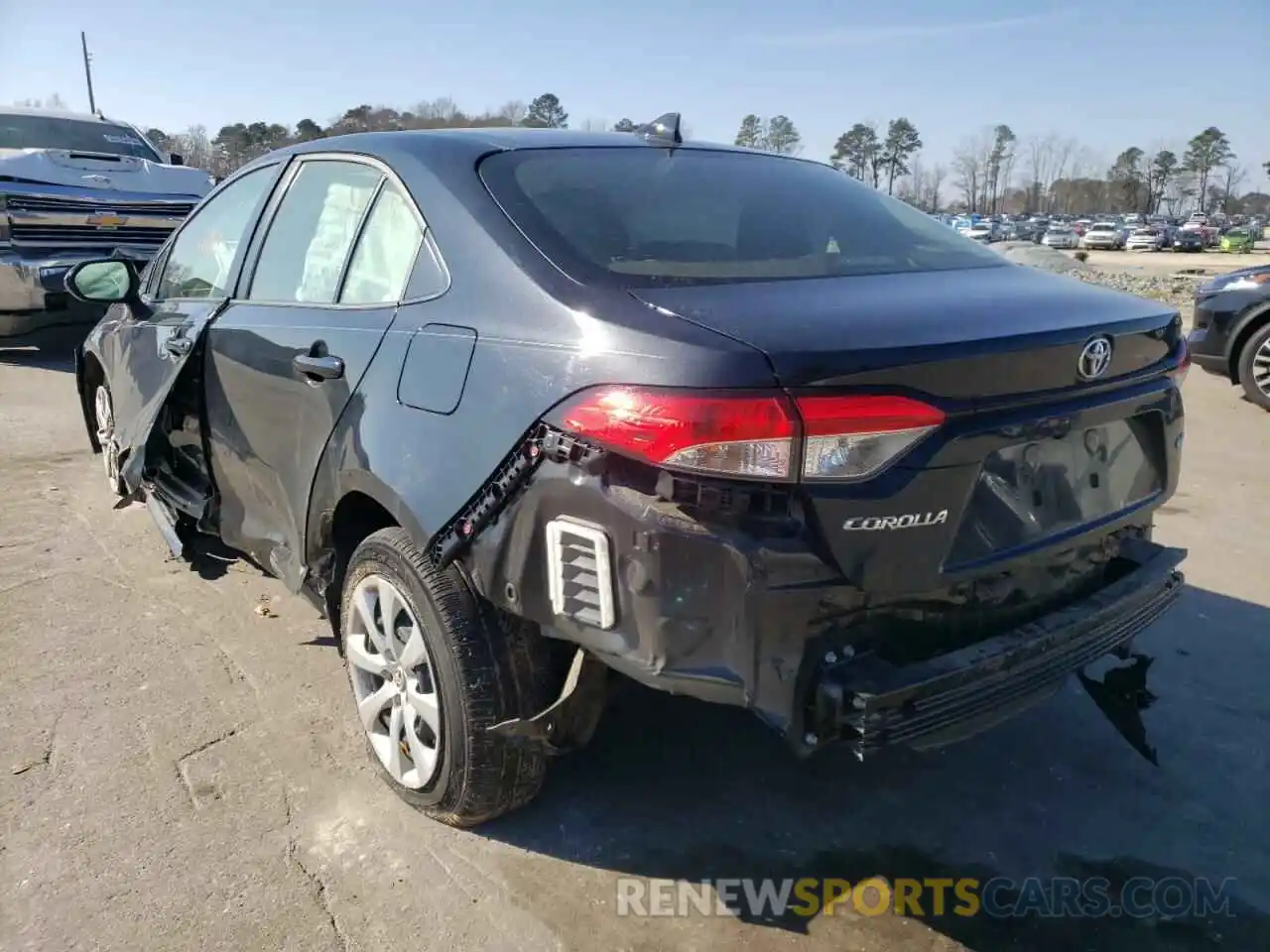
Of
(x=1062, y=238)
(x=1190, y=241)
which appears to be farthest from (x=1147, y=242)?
(x=1062, y=238)

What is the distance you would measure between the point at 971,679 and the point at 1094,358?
2.70 feet

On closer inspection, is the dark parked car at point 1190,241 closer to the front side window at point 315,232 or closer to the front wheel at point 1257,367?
the front wheel at point 1257,367

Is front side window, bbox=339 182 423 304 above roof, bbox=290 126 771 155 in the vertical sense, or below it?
below

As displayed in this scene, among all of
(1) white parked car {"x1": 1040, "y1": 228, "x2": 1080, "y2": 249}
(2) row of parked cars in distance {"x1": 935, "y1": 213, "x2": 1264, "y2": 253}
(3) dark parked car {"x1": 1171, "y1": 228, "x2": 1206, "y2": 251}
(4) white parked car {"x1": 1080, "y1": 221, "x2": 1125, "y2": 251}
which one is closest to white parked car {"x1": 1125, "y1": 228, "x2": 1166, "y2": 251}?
(2) row of parked cars in distance {"x1": 935, "y1": 213, "x2": 1264, "y2": 253}

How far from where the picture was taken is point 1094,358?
236 cm

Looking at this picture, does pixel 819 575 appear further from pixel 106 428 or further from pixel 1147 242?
pixel 1147 242

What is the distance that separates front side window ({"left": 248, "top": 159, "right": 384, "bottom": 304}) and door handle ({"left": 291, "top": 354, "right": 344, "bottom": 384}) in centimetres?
20

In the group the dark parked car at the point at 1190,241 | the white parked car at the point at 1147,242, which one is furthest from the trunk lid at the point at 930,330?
the white parked car at the point at 1147,242

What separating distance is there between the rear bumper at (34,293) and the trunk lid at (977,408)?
9.31 metres

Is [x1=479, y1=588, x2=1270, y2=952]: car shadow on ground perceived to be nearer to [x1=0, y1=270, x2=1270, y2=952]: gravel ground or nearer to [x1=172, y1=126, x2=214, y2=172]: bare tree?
[x1=0, y1=270, x2=1270, y2=952]: gravel ground

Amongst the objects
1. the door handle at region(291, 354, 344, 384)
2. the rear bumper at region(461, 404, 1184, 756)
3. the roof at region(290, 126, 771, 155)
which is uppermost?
the roof at region(290, 126, 771, 155)

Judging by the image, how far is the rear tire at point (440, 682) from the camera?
245cm

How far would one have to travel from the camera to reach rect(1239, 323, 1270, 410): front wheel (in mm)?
7852

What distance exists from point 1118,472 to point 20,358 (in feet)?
38.3
